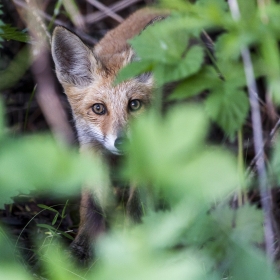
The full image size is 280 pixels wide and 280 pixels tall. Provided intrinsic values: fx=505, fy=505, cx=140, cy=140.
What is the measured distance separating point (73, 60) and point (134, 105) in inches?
23.0

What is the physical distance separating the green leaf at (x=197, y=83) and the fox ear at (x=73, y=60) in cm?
165

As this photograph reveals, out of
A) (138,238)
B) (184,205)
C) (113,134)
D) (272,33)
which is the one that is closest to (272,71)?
(272,33)

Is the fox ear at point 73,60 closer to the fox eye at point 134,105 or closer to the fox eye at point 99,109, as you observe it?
the fox eye at point 99,109

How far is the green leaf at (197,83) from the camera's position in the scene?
1.65m

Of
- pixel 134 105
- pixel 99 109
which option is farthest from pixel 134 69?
pixel 99 109

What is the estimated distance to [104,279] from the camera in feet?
2.05

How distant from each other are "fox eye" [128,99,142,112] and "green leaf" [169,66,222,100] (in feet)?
4.86

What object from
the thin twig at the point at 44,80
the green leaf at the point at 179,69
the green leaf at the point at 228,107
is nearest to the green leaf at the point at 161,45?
the green leaf at the point at 179,69

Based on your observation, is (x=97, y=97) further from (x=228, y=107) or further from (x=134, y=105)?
(x=228, y=107)

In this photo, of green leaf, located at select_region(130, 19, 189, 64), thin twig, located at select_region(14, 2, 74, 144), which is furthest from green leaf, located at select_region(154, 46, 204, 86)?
thin twig, located at select_region(14, 2, 74, 144)

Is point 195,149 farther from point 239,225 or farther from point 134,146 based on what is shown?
point 239,225

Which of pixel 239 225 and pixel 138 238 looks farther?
pixel 239 225

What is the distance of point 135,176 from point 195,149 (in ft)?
0.30

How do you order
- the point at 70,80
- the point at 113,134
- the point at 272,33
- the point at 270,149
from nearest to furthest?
the point at 272,33
the point at 270,149
the point at 113,134
the point at 70,80
